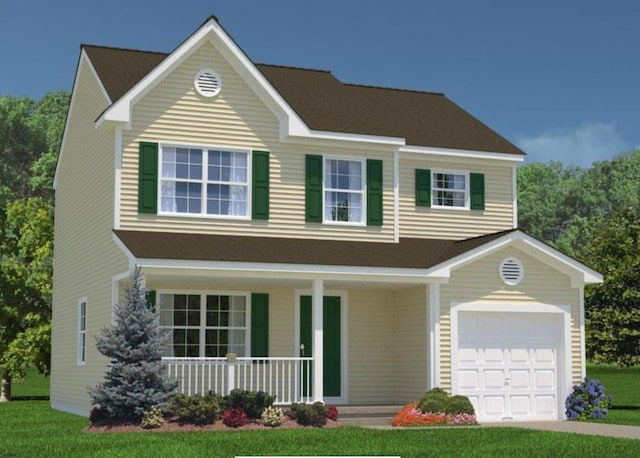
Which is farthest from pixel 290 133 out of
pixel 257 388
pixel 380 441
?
pixel 380 441

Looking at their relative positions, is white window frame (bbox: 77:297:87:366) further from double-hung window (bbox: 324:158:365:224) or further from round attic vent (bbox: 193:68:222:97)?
double-hung window (bbox: 324:158:365:224)

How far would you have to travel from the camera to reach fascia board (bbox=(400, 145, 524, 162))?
2734 cm

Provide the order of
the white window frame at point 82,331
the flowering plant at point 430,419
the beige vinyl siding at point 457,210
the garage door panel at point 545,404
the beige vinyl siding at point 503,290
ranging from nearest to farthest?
the flowering plant at point 430,419 < the beige vinyl siding at point 503,290 < the garage door panel at point 545,404 < the white window frame at point 82,331 < the beige vinyl siding at point 457,210

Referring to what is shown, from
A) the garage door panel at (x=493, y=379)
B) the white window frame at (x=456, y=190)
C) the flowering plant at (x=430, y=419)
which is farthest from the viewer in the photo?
the white window frame at (x=456, y=190)

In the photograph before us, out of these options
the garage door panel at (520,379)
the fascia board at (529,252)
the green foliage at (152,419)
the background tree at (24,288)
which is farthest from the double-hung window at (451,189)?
the background tree at (24,288)

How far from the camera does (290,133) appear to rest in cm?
2509

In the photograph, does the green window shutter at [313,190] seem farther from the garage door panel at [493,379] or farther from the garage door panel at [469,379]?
the garage door panel at [493,379]

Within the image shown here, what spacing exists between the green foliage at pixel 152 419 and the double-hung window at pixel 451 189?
10.8m

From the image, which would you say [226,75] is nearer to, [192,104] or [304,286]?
[192,104]

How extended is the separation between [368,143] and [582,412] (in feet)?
27.9

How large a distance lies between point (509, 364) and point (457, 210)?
4.97 metres

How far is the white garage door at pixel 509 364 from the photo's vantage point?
24484mm

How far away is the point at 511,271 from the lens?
2494 centimetres

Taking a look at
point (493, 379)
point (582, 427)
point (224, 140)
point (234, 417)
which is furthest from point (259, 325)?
point (582, 427)
